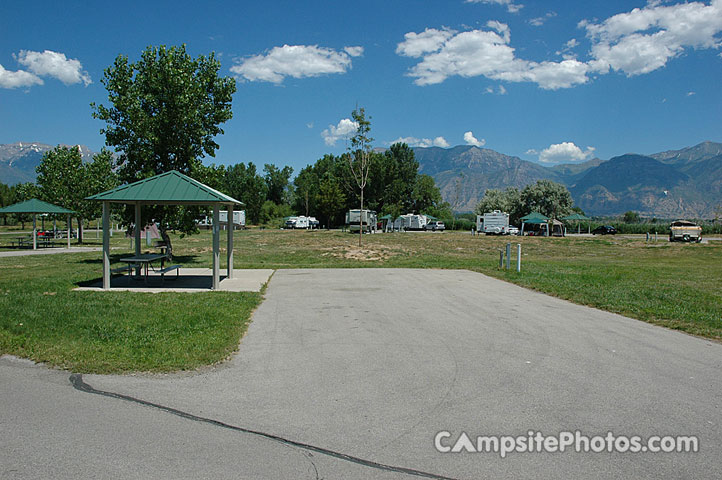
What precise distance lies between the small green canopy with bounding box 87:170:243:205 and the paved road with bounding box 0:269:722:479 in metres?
5.27

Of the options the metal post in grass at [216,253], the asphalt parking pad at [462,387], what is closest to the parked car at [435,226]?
the metal post in grass at [216,253]

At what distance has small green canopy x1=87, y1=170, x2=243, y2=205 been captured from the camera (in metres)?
12.7

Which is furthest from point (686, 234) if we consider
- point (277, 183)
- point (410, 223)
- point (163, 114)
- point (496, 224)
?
point (277, 183)

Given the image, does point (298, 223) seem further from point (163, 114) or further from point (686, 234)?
point (163, 114)

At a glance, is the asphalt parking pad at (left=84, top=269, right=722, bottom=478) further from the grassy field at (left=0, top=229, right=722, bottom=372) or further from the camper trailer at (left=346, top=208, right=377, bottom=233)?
the camper trailer at (left=346, top=208, right=377, bottom=233)

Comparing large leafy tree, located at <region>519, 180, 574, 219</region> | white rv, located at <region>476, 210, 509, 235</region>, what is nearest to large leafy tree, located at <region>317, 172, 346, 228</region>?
white rv, located at <region>476, 210, 509, 235</region>

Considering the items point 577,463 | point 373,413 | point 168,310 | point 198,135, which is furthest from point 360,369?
point 198,135

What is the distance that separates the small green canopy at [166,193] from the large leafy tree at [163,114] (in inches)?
245

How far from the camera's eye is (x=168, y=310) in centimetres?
938

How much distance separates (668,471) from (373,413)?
2363mm

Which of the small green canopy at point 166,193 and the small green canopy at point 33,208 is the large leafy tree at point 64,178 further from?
the small green canopy at point 166,193

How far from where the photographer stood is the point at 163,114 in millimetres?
19531

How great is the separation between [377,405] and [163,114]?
17792 mm

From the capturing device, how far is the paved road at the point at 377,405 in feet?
12.2
